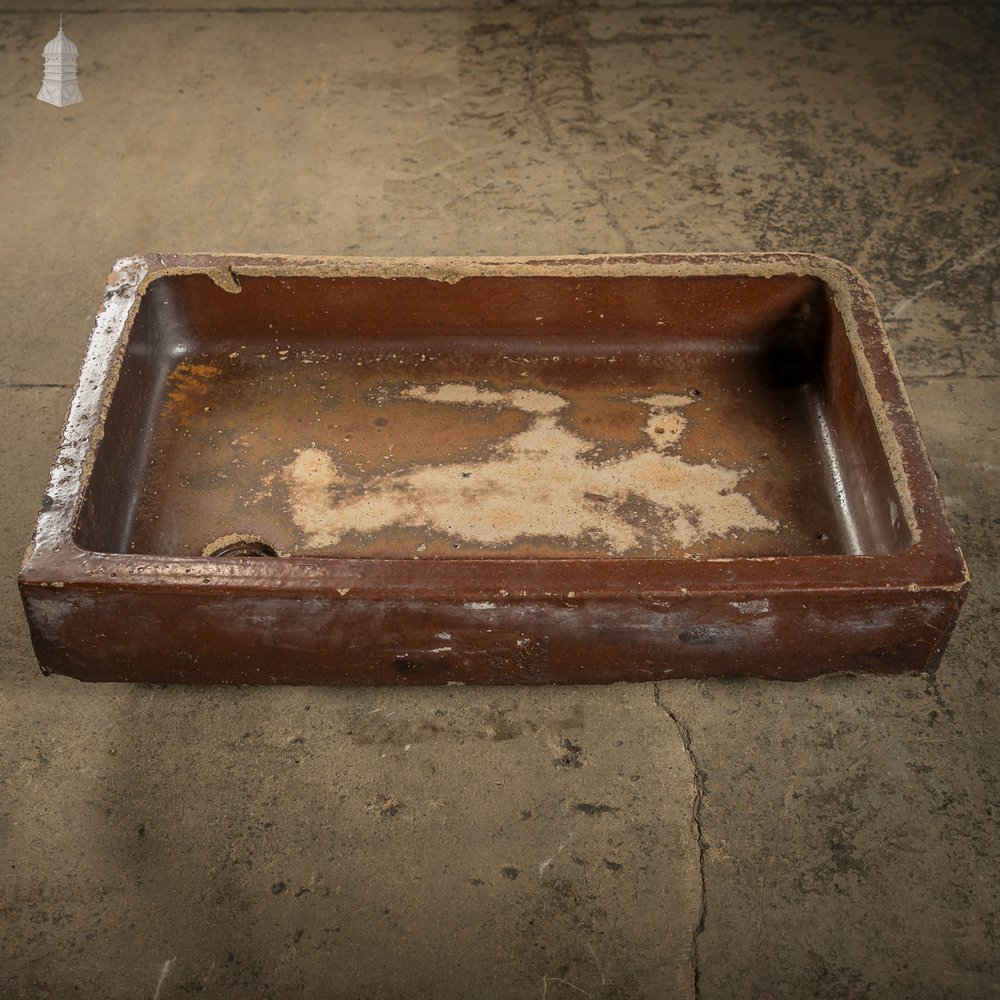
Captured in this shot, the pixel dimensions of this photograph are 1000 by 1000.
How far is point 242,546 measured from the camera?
280 cm

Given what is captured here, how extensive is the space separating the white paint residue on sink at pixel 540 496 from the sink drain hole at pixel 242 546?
0.30 feet

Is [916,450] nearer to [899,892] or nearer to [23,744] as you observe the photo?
[899,892]

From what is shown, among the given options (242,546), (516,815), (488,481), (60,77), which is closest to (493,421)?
(488,481)

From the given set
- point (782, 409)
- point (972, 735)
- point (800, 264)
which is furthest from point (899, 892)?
point (800, 264)

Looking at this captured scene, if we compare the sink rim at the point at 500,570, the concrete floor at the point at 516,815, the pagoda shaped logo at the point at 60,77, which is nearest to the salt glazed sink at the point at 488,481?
the sink rim at the point at 500,570

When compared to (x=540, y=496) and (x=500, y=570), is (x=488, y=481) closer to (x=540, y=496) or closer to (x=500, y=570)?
(x=540, y=496)

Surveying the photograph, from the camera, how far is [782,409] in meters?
3.11

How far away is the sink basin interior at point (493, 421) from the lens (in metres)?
2.82

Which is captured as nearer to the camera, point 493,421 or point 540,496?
point 540,496

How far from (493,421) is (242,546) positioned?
69 cm

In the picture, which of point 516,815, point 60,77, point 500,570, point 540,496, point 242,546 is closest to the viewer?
point 500,570

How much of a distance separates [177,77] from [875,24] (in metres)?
2.76

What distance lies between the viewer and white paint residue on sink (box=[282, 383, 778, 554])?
2836 millimetres

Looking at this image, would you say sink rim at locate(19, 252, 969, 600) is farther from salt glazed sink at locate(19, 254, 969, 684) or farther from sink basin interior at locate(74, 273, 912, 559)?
sink basin interior at locate(74, 273, 912, 559)
